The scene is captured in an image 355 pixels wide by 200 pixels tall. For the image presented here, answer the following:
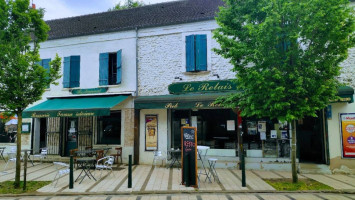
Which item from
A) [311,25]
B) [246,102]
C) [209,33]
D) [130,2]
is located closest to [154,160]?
[246,102]

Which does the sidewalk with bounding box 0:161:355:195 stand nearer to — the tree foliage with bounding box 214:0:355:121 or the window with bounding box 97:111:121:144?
the window with bounding box 97:111:121:144

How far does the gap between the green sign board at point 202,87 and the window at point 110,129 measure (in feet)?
9.99

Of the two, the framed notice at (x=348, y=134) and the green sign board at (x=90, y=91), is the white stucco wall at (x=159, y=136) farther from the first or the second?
the framed notice at (x=348, y=134)

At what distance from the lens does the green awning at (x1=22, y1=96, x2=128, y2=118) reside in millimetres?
9398

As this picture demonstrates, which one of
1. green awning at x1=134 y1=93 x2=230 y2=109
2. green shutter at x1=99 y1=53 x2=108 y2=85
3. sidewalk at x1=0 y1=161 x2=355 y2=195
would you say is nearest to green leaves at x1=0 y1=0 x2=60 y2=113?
sidewalk at x1=0 y1=161 x2=355 y2=195

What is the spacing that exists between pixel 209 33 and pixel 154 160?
5.88m

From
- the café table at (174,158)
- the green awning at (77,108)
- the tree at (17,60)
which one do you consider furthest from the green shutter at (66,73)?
the café table at (174,158)

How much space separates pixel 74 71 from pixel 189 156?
7612 millimetres

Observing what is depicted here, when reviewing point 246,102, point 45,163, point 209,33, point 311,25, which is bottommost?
point 45,163

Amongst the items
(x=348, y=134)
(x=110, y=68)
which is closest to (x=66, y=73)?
(x=110, y=68)

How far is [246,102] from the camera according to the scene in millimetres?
7238

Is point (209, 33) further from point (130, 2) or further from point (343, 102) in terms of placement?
point (130, 2)

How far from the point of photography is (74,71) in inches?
448

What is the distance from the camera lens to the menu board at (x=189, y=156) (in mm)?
6805
